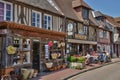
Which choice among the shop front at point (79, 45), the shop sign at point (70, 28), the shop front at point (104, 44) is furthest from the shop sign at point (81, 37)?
the shop front at point (104, 44)

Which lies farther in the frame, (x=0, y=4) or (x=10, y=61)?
(x=0, y=4)

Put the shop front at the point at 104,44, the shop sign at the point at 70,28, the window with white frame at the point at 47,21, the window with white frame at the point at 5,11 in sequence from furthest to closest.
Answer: the shop front at the point at 104,44 → the shop sign at the point at 70,28 → the window with white frame at the point at 47,21 → the window with white frame at the point at 5,11

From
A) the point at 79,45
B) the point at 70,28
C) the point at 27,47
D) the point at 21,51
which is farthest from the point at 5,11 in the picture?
the point at 79,45

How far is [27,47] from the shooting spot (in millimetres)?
14227

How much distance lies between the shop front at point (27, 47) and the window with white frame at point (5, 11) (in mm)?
1977

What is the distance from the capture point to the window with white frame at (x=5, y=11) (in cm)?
1420

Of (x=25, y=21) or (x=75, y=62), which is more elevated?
(x=25, y=21)

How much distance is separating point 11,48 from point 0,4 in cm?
401

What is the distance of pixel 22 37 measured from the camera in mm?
13203

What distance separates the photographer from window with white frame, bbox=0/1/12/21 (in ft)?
46.6

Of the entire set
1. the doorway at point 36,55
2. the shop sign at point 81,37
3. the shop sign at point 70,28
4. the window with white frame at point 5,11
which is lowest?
the doorway at point 36,55

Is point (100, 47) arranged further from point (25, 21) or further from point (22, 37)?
point (22, 37)

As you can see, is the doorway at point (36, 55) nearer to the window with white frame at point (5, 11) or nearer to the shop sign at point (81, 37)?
the window with white frame at point (5, 11)

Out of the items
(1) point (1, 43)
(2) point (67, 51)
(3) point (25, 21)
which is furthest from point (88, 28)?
(1) point (1, 43)
